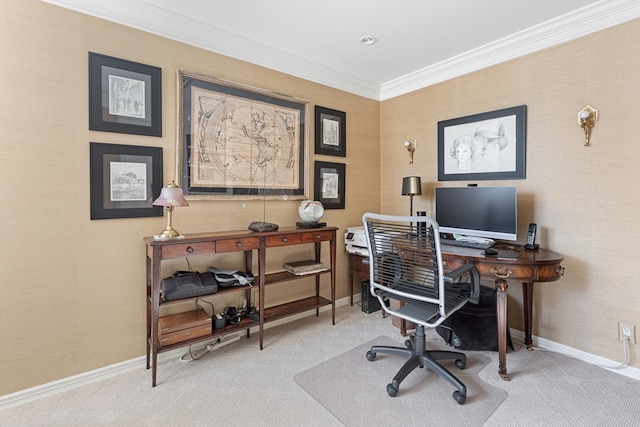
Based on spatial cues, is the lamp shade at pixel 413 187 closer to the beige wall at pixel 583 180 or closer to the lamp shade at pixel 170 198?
the beige wall at pixel 583 180

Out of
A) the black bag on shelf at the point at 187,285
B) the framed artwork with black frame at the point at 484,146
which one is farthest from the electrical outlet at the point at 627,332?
→ the black bag on shelf at the point at 187,285

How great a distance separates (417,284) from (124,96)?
97.3 inches

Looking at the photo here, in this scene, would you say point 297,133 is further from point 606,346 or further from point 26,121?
point 606,346

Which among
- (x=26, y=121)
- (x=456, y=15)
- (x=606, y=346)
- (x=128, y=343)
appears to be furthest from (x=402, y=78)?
(x=128, y=343)

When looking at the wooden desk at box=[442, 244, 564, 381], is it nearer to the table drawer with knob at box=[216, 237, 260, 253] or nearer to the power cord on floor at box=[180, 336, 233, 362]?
the table drawer with knob at box=[216, 237, 260, 253]

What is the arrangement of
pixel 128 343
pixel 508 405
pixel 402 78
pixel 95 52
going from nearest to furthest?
pixel 508 405, pixel 95 52, pixel 128 343, pixel 402 78

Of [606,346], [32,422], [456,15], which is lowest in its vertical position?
[32,422]

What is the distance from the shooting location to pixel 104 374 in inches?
83.6

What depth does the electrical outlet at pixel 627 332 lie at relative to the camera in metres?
2.13

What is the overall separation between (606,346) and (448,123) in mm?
2292

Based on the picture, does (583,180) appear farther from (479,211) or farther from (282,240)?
(282,240)

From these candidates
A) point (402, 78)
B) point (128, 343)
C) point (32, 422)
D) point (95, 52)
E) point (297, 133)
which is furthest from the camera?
point (402, 78)

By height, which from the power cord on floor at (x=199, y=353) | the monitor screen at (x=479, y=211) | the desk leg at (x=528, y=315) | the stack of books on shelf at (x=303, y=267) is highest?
the monitor screen at (x=479, y=211)

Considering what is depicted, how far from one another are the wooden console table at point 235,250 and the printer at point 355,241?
1.39 feet
